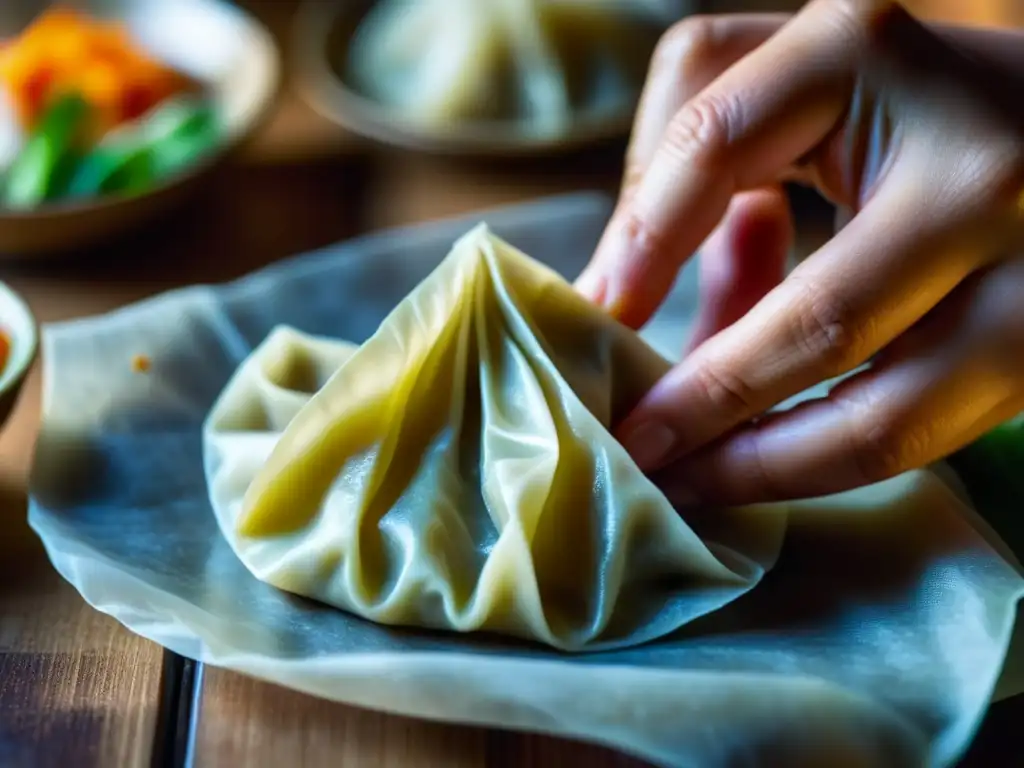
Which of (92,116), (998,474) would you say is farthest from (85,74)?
(998,474)

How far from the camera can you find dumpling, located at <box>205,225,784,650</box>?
0.81 metres

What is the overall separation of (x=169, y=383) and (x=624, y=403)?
0.47 metres

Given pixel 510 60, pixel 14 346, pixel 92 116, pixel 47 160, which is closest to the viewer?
pixel 14 346

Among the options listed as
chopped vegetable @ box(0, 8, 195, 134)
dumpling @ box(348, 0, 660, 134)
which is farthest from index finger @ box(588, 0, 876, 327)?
chopped vegetable @ box(0, 8, 195, 134)

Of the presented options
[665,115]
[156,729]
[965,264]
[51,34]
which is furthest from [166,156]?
[965,264]

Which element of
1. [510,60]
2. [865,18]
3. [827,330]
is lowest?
[510,60]

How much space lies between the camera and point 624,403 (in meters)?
0.92

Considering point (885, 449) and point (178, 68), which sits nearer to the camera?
point (885, 449)

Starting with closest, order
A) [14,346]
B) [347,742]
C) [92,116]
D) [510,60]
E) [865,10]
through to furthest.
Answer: [347,742] → [865,10] → [14,346] → [92,116] → [510,60]

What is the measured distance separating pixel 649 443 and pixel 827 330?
156 mm

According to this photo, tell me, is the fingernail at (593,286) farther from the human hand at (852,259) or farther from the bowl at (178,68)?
the bowl at (178,68)

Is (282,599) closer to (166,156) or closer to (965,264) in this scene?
(965,264)

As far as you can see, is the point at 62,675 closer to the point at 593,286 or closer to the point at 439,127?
the point at 593,286

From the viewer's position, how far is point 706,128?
34.6 inches
